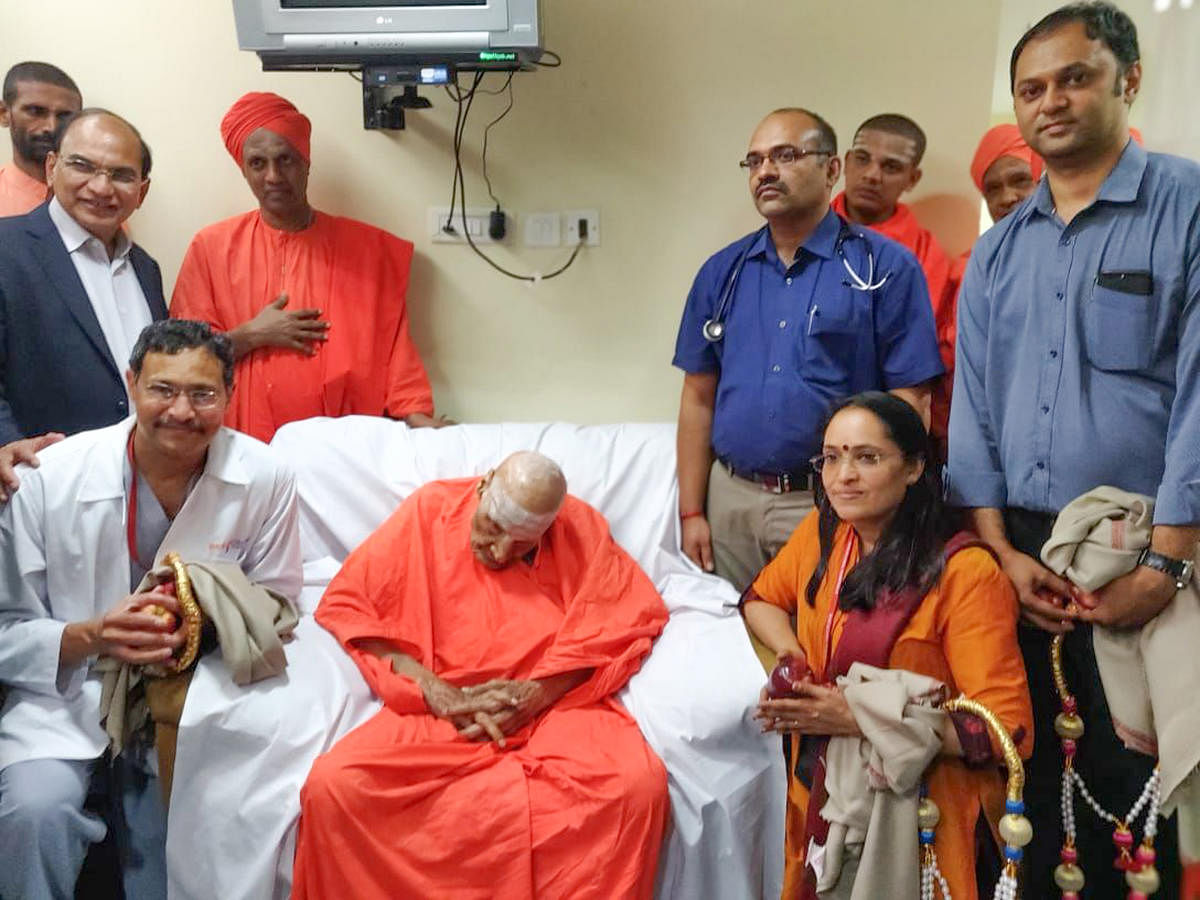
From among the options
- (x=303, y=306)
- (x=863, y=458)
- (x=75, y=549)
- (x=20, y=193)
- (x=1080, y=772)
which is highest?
(x=20, y=193)

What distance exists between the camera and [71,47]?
2932 mm

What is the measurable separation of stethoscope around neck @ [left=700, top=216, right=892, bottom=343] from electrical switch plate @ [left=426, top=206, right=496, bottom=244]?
96 centimetres

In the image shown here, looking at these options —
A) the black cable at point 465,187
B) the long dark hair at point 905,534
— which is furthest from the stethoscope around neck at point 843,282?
the black cable at point 465,187

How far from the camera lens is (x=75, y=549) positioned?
1.84 m

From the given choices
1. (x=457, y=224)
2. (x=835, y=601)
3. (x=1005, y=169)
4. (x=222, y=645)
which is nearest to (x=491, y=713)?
(x=222, y=645)

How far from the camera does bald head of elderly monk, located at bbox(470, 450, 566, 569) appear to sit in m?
2.03

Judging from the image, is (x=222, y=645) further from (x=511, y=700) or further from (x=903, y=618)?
(x=903, y=618)

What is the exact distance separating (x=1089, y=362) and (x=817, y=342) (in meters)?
0.68

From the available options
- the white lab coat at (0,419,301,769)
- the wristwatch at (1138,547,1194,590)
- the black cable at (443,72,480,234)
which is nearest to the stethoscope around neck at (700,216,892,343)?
the wristwatch at (1138,547,1194,590)

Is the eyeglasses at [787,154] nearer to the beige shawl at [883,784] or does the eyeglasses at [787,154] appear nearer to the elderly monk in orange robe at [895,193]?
the elderly monk in orange robe at [895,193]

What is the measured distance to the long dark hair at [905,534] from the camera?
1674 mm

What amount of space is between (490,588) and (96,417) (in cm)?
110

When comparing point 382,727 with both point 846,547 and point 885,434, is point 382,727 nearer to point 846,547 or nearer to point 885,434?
point 846,547

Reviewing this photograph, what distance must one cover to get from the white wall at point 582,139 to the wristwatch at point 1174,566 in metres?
1.62
